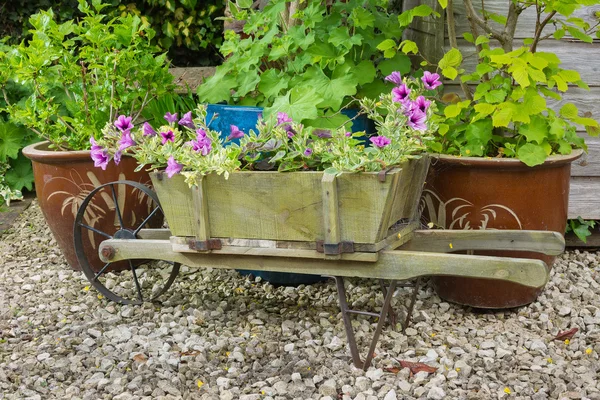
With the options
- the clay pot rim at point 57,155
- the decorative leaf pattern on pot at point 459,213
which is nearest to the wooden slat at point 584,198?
the decorative leaf pattern on pot at point 459,213

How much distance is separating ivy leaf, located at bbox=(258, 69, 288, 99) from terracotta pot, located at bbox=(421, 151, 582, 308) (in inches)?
26.7

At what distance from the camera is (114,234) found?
286cm

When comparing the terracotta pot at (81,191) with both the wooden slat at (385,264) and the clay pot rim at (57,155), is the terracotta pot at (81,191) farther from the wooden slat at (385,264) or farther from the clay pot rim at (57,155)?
the wooden slat at (385,264)

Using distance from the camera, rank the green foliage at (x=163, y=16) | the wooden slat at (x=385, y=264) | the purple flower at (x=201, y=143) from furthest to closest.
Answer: the green foliage at (x=163, y=16)
the purple flower at (x=201, y=143)
the wooden slat at (x=385, y=264)

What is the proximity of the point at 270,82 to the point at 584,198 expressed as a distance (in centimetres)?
170

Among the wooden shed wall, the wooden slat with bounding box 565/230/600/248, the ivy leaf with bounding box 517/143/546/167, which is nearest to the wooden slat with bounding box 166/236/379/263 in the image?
the ivy leaf with bounding box 517/143/546/167

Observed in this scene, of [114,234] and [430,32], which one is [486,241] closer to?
[430,32]

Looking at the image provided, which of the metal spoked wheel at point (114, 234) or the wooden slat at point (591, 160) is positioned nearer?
the metal spoked wheel at point (114, 234)

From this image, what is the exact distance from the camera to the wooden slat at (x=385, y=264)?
201 centimetres

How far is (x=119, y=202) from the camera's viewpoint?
3027 millimetres

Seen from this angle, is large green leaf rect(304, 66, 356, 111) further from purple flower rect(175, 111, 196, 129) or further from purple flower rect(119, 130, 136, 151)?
purple flower rect(119, 130, 136, 151)

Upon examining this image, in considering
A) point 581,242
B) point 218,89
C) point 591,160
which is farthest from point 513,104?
point 581,242

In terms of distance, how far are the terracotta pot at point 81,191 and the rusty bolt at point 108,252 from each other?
1.69ft

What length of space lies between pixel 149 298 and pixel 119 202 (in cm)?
44
